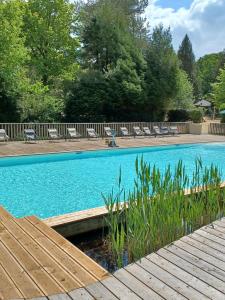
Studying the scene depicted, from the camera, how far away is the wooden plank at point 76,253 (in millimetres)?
2885

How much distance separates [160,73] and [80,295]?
19.2 m

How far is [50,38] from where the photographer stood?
2014 cm

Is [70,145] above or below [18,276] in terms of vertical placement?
above

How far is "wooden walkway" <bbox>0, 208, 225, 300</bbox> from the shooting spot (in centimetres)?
256

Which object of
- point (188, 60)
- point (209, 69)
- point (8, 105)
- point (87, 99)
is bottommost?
point (8, 105)

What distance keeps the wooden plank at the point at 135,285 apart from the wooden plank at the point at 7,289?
0.81 metres

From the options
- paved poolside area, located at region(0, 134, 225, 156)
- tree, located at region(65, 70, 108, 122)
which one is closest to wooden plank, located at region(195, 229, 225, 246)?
paved poolside area, located at region(0, 134, 225, 156)

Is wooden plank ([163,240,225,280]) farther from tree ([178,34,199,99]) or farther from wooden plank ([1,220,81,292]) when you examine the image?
tree ([178,34,199,99])

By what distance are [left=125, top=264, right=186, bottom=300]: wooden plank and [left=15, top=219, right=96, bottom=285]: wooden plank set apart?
0.38 meters

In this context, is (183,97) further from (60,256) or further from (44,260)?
(44,260)

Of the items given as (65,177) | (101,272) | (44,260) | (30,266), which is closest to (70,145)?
(65,177)

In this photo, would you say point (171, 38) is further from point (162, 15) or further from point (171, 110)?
point (171, 110)

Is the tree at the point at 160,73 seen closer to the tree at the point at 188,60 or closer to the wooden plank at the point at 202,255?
the wooden plank at the point at 202,255

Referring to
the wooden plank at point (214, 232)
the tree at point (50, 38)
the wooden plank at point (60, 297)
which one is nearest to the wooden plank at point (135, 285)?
the wooden plank at point (60, 297)
